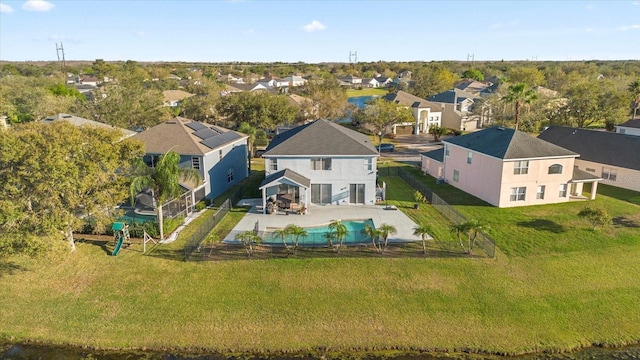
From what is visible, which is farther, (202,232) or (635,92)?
(635,92)

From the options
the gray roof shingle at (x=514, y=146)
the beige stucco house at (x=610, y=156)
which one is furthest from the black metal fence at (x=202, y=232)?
the beige stucco house at (x=610, y=156)

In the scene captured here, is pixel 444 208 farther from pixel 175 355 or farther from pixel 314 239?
pixel 175 355

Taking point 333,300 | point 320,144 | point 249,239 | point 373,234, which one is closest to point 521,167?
point 373,234

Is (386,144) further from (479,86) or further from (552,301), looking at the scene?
(479,86)

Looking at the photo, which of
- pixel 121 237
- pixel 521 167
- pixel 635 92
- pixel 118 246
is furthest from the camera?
pixel 635 92

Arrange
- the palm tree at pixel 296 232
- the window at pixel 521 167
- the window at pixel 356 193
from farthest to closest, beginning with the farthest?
the window at pixel 356 193, the window at pixel 521 167, the palm tree at pixel 296 232

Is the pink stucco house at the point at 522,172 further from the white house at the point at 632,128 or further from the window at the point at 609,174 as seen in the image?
the white house at the point at 632,128

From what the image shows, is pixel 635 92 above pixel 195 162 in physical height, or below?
above

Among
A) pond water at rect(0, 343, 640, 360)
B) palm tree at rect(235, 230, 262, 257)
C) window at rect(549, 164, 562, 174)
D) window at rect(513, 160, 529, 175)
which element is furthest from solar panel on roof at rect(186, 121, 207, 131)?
window at rect(549, 164, 562, 174)
